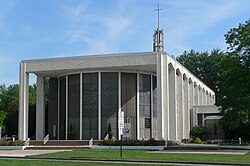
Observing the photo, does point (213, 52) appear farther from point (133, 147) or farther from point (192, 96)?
point (133, 147)

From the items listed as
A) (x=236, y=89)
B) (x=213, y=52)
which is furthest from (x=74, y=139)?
(x=213, y=52)

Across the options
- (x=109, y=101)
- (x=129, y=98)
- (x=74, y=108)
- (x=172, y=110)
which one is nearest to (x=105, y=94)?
(x=109, y=101)

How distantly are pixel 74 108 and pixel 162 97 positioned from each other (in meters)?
10.7

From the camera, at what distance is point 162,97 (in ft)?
142

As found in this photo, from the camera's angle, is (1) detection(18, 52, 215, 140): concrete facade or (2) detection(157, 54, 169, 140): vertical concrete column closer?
(2) detection(157, 54, 169, 140): vertical concrete column

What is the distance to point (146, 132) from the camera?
160ft

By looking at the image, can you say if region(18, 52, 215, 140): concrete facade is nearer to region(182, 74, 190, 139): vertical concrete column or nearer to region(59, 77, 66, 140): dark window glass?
region(59, 77, 66, 140): dark window glass

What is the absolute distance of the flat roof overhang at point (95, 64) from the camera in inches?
1742

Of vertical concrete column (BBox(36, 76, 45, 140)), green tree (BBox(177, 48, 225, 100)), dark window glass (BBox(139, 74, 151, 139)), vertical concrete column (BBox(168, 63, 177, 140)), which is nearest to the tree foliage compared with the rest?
vertical concrete column (BBox(168, 63, 177, 140))

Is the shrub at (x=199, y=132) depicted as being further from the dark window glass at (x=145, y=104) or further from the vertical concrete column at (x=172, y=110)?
the dark window glass at (x=145, y=104)

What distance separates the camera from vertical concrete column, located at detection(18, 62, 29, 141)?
47.0m

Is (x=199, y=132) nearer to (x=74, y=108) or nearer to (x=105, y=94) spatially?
(x=105, y=94)

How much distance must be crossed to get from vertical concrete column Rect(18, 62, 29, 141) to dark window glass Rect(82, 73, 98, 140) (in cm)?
640

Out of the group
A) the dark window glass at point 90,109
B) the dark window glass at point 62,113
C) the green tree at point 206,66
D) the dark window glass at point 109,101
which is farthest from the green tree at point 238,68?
the green tree at point 206,66
